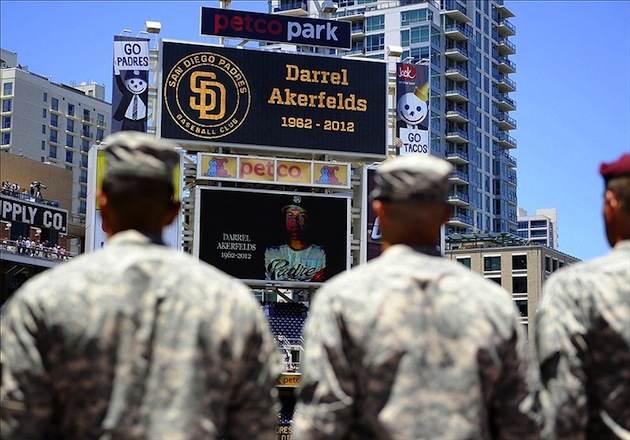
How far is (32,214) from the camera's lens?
252 feet

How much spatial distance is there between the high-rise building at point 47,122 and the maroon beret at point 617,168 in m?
124

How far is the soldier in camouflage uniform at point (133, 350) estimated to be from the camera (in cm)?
479

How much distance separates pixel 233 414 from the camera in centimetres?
505

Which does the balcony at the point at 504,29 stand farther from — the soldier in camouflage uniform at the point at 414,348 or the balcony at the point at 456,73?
the soldier in camouflage uniform at the point at 414,348

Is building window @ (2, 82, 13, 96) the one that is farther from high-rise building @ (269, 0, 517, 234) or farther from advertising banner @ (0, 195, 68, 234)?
advertising banner @ (0, 195, 68, 234)

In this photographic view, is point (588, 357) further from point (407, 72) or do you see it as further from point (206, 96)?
point (407, 72)

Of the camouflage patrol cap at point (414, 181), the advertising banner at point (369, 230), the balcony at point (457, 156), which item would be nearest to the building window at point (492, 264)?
the balcony at point (457, 156)

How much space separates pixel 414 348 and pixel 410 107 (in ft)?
152

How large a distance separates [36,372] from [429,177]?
176 centimetres

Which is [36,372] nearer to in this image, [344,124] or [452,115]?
[344,124]

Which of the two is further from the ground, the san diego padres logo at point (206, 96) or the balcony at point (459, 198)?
the balcony at point (459, 198)

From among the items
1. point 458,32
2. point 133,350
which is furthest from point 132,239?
point 458,32

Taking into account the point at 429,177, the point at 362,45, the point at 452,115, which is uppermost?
the point at 362,45

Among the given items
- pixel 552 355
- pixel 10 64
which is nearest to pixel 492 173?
pixel 10 64
